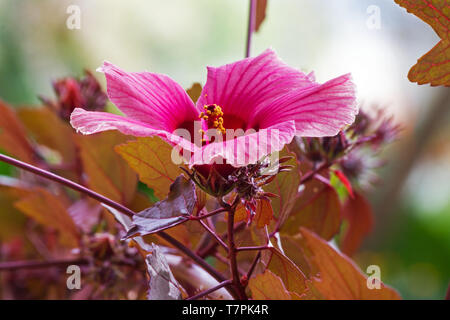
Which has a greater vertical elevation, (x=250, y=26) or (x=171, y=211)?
(x=250, y=26)

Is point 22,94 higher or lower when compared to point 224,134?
higher

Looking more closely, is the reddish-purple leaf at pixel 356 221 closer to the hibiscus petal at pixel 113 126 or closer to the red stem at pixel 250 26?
the red stem at pixel 250 26

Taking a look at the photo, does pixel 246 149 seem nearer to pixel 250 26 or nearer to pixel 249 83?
pixel 249 83

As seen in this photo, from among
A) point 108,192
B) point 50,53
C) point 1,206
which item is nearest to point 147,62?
point 50,53

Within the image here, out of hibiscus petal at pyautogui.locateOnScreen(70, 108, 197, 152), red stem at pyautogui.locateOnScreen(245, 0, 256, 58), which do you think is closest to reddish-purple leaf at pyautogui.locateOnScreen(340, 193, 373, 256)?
red stem at pyautogui.locateOnScreen(245, 0, 256, 58)

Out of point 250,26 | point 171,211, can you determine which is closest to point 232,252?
point 171,211
